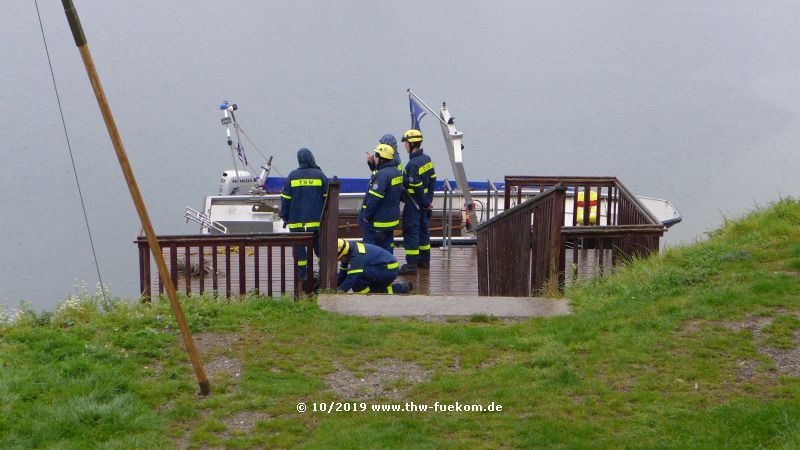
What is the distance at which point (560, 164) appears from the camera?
75.5 feet

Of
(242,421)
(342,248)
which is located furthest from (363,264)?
(242,421)

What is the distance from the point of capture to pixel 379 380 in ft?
18.8

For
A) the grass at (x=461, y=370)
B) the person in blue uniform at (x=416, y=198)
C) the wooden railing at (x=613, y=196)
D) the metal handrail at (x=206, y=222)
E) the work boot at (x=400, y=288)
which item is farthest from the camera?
the metal handrail at (x=206, y=222)

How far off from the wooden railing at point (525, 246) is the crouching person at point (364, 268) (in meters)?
1.10

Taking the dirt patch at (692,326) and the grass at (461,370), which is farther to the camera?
the dirt patch at (692,326)

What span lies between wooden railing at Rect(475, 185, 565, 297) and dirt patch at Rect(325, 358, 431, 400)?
2300mm

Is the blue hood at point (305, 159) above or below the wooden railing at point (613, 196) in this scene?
above

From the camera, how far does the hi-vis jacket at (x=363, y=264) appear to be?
28.5 feet

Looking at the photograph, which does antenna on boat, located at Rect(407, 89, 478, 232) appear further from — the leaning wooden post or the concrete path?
the leaning wooden post

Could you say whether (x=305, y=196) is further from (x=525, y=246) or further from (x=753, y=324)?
(x=753, y=324)

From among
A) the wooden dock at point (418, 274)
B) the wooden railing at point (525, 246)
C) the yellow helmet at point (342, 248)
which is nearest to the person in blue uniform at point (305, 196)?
the wooden dock at point (418, 274)

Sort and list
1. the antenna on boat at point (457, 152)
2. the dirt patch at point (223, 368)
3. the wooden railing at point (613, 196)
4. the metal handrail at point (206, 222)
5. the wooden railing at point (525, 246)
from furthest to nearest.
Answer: the metal handrail at point (206, 222) → the antenna on boat at point (457, 152) → the wooden railing at point (613, 196) → the wooden railing at point (525, 246) → the dirt patch at point (223, 368)

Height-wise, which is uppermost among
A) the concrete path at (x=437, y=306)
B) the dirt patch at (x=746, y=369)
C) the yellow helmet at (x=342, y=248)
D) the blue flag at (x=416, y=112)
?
the blue flag at (x=416, y=112)

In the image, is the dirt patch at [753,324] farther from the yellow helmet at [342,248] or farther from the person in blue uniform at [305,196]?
the person in blue uniform at [305,196]
